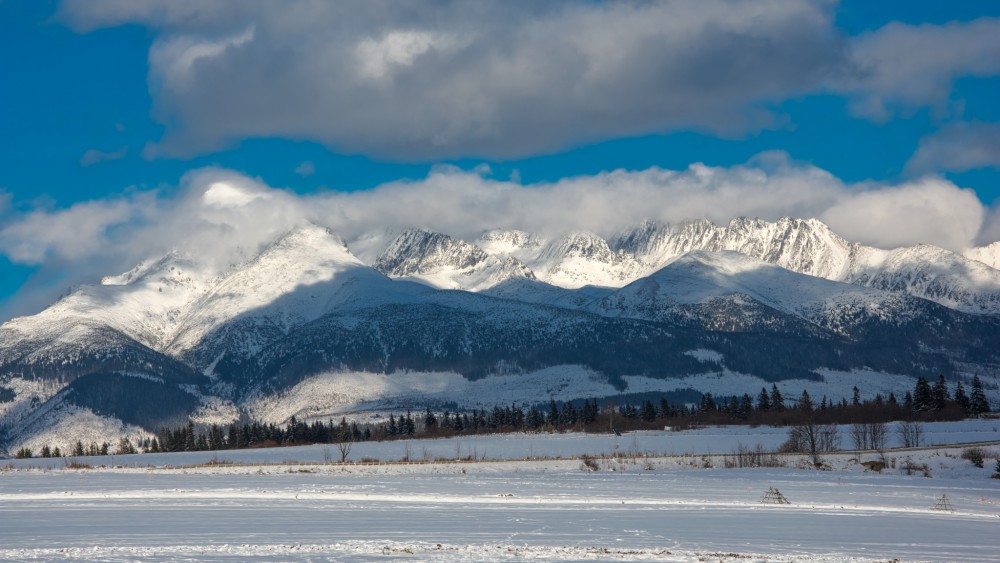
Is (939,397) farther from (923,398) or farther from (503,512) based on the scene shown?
(503,512)

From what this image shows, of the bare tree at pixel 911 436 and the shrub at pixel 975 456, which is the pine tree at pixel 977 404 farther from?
the shrub at pixel 975 456

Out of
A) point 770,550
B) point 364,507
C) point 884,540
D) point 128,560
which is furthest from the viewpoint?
point 364,507

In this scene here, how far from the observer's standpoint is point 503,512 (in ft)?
177

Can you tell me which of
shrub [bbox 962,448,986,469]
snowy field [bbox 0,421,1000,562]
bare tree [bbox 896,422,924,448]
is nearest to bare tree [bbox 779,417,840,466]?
bare tree [bbox 896,422,924,448]

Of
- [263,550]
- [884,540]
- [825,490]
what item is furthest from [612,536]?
[825,490]

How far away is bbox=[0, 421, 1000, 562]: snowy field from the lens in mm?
40125

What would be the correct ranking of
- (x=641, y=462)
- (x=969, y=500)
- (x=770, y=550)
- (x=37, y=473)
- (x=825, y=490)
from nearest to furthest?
(x=770, y=550) → (x=969, y=500) → (x=825, y=490) → (x=37, y=473) → (x=641, y=462)

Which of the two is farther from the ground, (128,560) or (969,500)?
(128,560)

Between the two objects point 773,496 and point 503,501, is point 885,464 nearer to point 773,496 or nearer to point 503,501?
point 773,496

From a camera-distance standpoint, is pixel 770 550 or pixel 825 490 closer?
pixel 770 550

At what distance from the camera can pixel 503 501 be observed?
60.5m

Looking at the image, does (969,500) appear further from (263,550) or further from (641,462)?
(263,550)

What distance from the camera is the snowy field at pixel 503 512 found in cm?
4012

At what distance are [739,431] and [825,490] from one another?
360ft
